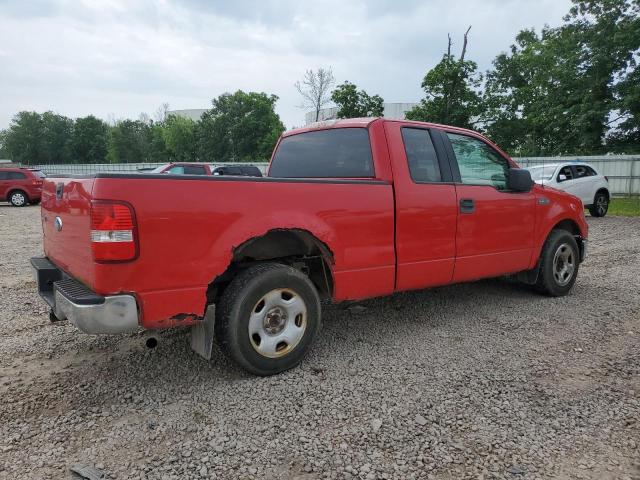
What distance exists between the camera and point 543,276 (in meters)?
5.35

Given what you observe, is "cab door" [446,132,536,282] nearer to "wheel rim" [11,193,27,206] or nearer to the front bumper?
the front bumper

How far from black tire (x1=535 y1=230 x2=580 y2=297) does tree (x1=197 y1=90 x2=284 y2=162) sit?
176 ft

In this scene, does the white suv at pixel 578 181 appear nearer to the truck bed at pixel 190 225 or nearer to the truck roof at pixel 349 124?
the truck roof at pixel 349 124

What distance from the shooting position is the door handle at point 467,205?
14.4 feet

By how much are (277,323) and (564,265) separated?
3.86 m

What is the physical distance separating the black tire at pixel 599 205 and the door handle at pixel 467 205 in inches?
497

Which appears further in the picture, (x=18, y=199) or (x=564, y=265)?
(x=18, y=199)

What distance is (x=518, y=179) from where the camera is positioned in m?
4.81

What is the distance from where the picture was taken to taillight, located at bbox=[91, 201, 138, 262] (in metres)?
2.67

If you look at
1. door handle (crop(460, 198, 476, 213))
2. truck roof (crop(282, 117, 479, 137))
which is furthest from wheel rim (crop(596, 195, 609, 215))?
door handle (crop(460, 198, 476, 213))

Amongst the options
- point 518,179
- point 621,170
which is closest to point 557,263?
point 518,179

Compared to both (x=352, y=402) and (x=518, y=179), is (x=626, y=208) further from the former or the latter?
(x=352, y=402)

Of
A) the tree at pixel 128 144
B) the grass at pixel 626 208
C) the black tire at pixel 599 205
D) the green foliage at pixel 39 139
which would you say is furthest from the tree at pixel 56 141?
the black tire at pixel 599 205

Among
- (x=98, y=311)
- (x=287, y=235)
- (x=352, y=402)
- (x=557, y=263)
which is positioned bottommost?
(x=352, y=402)
